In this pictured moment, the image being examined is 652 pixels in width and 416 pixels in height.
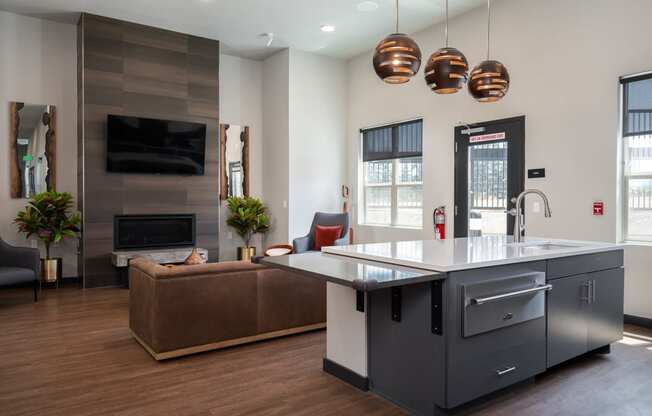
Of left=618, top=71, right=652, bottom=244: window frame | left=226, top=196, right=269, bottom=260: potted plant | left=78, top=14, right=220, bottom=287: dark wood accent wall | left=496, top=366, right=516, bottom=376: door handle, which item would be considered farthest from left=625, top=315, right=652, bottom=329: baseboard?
left=78, top=14, right=220, bottom=287: dark wood accent wall

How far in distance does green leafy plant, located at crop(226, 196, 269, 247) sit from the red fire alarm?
485cm

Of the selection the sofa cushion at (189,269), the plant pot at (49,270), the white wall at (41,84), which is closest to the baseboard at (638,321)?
the sofa cushion at (189,269)

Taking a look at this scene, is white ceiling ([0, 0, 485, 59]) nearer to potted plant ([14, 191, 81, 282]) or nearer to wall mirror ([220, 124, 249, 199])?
wall mirror ([220, 124, 249, 199])

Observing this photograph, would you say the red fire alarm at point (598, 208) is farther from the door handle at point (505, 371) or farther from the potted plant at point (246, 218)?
the potted plant at point (246, 218)

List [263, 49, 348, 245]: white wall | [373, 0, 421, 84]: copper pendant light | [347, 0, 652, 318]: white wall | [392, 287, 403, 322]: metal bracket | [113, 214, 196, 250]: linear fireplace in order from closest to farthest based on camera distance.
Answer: [392, 287, 403, 322]: metal bracket, [373, 0, 421, 84]: copper pendant light, [347, 0, 652, 318]: white wall, [113, 214, 196, 250]: linear fireplace, [263, 49, 348, 245]: white wall

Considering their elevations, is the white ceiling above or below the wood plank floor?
above

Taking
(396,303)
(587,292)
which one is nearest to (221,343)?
(396,303)

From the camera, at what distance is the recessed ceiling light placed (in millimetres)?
5625

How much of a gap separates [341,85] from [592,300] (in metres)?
5.74

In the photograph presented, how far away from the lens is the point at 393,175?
23.6 feet

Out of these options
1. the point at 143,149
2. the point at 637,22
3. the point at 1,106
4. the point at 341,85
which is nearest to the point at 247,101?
the point at 341,85

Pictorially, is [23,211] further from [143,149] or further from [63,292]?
[143,149]

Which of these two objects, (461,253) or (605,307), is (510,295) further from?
(605,307)

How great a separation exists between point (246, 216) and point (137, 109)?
2.32 metres
